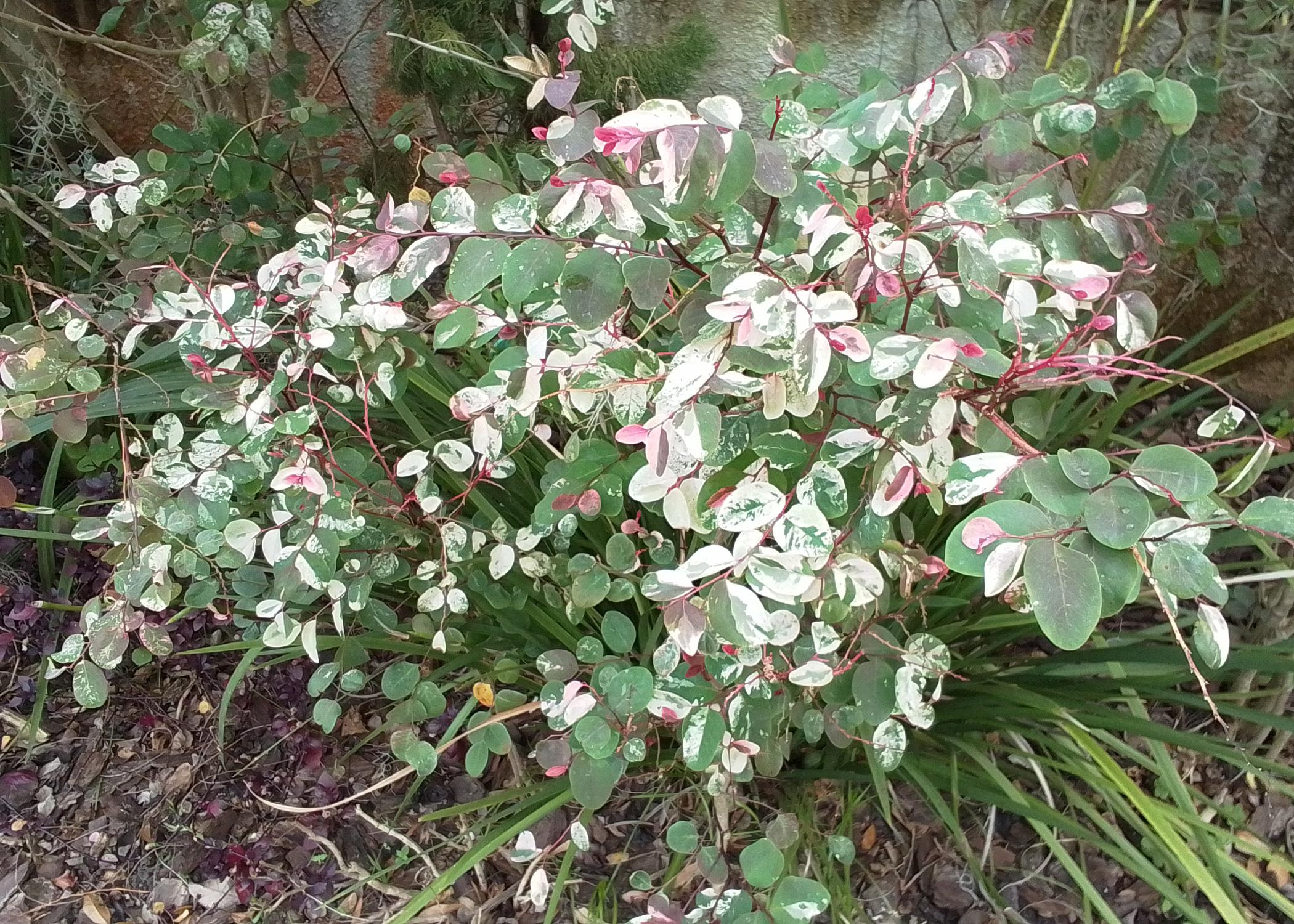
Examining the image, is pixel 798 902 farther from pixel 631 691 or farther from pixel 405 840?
Answer: pixel 405 840

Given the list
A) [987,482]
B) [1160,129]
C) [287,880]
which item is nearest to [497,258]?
[987,482]

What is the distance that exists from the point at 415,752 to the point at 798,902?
415 millimetres

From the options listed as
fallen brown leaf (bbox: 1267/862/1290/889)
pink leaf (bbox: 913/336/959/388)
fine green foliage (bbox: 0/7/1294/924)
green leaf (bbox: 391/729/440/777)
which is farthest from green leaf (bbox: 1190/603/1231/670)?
fallen brown leaf (bbox: 1267/862/1290/889)

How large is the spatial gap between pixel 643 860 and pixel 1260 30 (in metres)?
1.58

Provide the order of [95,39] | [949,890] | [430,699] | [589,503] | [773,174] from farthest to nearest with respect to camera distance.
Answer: [95,39]
[949,890]
[430,699]
[589,503]
[773,174]

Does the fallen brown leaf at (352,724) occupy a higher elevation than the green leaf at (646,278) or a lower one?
lower

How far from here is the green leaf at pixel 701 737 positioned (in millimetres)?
709

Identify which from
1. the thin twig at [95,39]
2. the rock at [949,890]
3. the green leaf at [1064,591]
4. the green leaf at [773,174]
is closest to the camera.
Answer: the green leaf at [1064,591]

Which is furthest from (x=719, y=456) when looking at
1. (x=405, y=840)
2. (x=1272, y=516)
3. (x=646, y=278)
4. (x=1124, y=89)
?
(x=405, y=840)

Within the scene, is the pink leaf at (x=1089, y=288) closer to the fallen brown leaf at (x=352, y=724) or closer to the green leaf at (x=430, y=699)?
the green leaf at (x=430, y=699)

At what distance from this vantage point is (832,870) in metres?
0.99

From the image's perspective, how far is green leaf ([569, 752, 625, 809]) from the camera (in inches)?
29.4

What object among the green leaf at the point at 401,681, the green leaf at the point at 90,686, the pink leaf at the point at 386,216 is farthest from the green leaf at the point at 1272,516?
the green leaf at the point at 90,686

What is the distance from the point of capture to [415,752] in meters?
0.86
